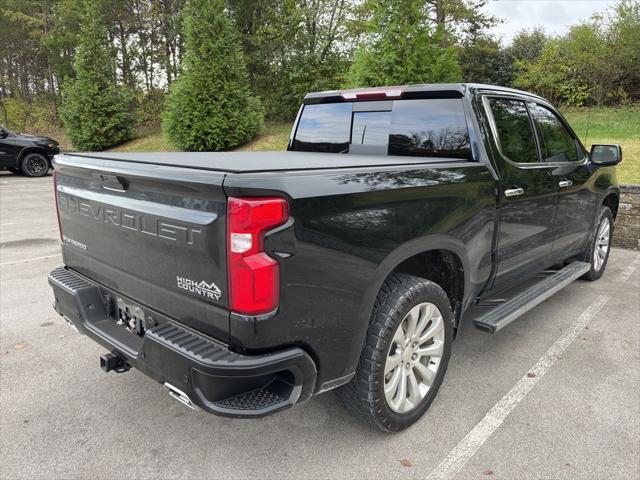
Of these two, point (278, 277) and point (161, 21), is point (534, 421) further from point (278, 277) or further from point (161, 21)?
point (161, 21)

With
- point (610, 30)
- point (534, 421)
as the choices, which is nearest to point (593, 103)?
point (610, 30)

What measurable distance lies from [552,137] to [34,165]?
15.9 m

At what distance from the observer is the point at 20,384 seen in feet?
10.4

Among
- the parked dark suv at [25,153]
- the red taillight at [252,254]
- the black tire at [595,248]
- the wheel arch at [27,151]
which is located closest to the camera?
the red taillight at [252,254]

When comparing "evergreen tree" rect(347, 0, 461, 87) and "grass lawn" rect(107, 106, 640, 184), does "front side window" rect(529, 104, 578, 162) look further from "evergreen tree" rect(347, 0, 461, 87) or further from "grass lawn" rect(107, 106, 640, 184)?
"evergreen tree" rect(347, 0, 461, 87)

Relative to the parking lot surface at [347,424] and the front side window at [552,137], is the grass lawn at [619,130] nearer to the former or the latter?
the front side window at [552,137]

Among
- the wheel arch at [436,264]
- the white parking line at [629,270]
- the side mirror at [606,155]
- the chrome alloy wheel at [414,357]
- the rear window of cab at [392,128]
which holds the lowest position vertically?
the white parking line at [629,270]

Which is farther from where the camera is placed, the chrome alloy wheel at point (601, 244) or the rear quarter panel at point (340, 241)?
the chrome alloy wheel at point (601, 244)

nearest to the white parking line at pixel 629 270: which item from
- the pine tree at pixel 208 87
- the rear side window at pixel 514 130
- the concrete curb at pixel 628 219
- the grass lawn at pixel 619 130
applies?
the concrete curb at pixel 628 219

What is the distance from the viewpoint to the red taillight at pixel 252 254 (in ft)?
6.08

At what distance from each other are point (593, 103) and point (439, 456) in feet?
69.7

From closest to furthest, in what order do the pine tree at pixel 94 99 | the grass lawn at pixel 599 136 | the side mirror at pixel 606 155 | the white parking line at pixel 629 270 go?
1. the side mirror at pixel 606 155
2. the white parking line at pixel 629 270
3. the grass lawn at pixel 599 136
4. the pine tree at pixel 94 99

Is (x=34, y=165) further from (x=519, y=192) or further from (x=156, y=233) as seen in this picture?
(x=519, y=192)

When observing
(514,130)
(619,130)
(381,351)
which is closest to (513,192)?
(514,130)
